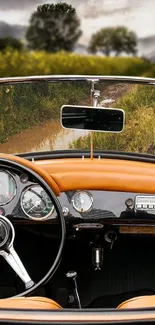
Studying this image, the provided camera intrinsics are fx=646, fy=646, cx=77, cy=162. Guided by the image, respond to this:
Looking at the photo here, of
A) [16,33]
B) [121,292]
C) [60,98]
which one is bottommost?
[121,292]

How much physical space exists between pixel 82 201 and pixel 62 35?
62.7 ft

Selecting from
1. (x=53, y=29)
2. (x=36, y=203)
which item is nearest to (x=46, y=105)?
(x=36, y=203)

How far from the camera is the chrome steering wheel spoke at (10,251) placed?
260 centimetres

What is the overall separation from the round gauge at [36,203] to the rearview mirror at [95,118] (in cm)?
38

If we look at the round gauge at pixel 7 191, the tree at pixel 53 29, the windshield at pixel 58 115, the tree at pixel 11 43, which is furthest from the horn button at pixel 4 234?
the tree at pixel 11 43

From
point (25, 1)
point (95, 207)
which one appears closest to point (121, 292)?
point (95, 207)

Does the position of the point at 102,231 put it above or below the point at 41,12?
below

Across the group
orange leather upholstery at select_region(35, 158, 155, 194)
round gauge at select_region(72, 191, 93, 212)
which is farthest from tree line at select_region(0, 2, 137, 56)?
round gauge at select_region(72, 191, 93, 212)

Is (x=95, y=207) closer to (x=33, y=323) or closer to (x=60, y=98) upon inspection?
(x=60, y=98)

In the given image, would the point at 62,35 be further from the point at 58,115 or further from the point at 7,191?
the point at 7,191

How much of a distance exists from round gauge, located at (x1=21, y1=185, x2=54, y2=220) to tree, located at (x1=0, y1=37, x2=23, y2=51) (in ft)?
60.8

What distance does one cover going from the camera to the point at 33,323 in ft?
6.53

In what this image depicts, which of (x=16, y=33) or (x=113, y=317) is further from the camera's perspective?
(x=16, y=33)

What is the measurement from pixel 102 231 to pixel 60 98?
2.37ft
